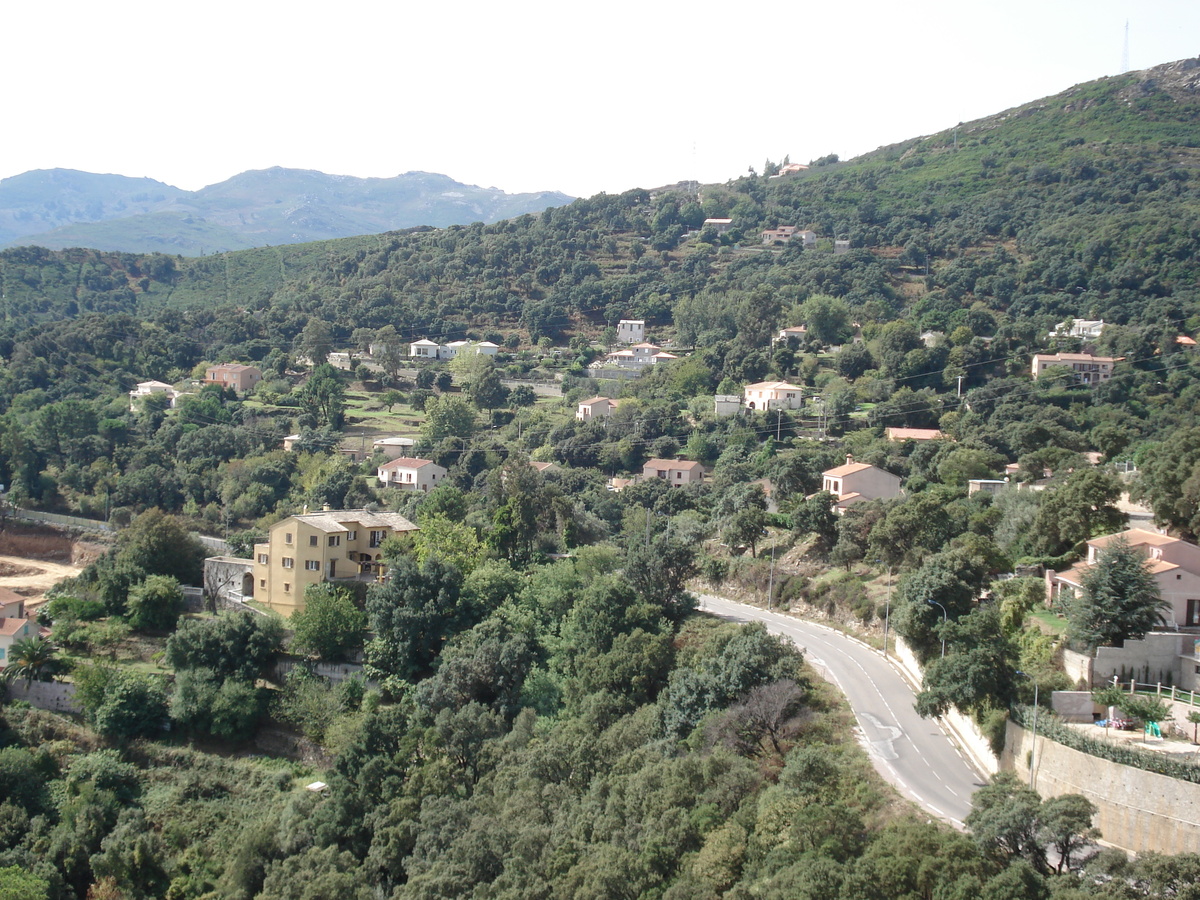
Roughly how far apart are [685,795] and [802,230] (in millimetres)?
83297

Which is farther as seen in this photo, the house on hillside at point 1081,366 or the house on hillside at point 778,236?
the house on hillside at point 778,236

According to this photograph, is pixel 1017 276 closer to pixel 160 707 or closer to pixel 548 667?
pixel 548 667

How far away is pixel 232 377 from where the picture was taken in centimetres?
6731

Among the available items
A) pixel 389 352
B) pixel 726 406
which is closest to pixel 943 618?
pixel 726 406

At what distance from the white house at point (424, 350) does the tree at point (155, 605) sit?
42615 mm

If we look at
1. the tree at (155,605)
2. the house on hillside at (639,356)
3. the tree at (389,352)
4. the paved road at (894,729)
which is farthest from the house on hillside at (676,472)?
the tree at (389,352)

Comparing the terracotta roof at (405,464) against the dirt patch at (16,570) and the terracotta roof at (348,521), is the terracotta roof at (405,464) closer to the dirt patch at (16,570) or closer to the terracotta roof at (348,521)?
the terracotta roof at (348,521)

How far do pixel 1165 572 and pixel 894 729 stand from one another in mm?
6857

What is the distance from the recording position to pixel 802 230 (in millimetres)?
97938

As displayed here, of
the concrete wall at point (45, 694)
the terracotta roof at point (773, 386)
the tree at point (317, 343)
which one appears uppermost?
the tree at point (317, 343)

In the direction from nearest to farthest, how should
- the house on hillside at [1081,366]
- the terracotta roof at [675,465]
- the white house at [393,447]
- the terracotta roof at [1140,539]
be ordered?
the terracotta roof at [1140,539] < the terracotta roof at [675,465] < the white house at [393,447] < the house on hillside at [1081,366]

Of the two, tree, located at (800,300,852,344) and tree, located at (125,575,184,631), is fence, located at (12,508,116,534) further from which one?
tree, located at (800,300,852,344)

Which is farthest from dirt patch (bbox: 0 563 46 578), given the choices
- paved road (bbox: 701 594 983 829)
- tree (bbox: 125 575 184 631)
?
paved road (bbox: 701 594 983 829)

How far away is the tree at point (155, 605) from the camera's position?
33.7m
